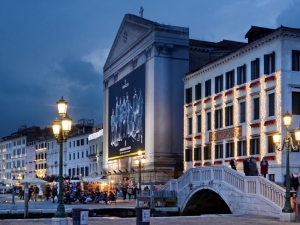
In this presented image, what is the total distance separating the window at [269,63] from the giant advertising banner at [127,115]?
2127 cm

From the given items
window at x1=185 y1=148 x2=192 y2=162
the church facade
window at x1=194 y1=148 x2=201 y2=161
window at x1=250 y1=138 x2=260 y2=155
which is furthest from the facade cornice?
the church facade

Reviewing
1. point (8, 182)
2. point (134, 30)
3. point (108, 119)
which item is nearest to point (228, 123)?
point (134, 30)

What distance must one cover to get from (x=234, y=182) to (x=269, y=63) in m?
10.3

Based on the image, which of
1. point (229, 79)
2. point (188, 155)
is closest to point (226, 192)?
point (229, 79)

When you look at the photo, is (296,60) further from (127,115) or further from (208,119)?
(127,115)

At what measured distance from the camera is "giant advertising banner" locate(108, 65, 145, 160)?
58.9 metres

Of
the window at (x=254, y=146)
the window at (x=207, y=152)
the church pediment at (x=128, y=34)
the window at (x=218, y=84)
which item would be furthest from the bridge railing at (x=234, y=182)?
the church pediment at (x=128, y=34)

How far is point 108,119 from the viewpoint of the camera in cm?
7056

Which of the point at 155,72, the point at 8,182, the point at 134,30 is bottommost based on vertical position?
the point at 8,182

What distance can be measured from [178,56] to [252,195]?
29.7 meters

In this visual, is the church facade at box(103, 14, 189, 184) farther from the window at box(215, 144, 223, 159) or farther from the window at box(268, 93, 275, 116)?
the window at box(268, 93, 275, 116)

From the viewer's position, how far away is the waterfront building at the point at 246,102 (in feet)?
120

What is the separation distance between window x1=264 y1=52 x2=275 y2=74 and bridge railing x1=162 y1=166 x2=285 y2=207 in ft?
26.3

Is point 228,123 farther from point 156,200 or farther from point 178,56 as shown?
point 178,56
